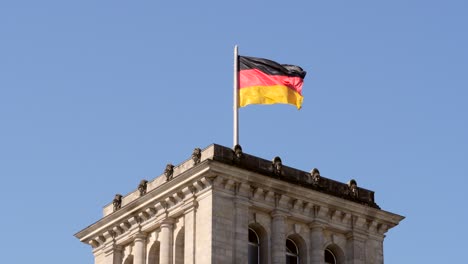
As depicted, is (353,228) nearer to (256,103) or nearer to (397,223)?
(397,223)

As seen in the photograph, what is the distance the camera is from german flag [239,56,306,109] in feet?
249

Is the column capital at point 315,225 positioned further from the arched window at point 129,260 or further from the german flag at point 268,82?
the arched window at point 129,260

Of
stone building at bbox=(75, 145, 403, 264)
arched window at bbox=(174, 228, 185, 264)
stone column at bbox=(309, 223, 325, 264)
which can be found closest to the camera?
stone building at bbox=(75, 145, 403, 264)

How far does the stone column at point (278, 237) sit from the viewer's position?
71.2m

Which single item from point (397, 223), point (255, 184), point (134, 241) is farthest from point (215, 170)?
point (397, 223)

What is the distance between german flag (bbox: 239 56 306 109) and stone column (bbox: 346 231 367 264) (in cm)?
714

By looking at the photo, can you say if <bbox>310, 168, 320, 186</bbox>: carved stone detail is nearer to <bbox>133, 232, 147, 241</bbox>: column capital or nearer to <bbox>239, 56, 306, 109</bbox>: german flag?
<bbox>239, 56, 306, 109</bbox>: german flag

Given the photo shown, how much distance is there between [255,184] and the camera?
71438 mm

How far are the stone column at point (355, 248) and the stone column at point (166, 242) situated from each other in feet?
29.8

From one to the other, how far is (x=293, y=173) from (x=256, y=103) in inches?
167

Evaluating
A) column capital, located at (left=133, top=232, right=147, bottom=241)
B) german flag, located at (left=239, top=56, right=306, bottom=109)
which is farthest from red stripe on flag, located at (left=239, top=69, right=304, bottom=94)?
column capital, located at (left=133, top=232, right=147, bottom=241)

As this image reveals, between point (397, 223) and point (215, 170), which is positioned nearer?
point (215, 170)

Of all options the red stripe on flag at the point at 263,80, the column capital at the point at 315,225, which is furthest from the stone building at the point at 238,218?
the red stripe on flag at the point at 263,80

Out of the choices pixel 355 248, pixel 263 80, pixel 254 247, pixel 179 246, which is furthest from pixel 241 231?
pixel 263 80
